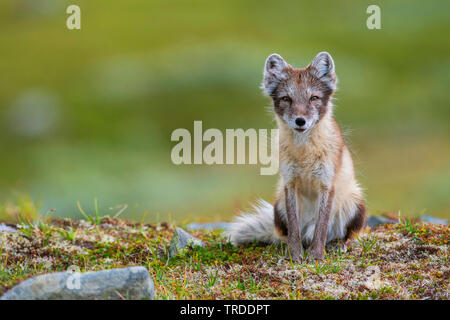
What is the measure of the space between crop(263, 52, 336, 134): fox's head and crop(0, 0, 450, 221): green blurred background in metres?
5.85

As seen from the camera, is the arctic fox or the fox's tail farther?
the fox's tail

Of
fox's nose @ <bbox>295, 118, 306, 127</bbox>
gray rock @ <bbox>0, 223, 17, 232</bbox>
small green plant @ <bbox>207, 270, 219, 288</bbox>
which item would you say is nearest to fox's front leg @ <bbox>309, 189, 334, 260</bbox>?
fox's nose @ <bbox>295, 118, 306, 127</bbox>

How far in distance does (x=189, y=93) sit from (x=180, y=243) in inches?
760

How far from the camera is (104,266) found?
743cm

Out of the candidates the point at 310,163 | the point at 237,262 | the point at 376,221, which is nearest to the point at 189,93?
the point at 376,221

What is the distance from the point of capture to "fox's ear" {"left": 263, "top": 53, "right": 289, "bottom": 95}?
7.82 m

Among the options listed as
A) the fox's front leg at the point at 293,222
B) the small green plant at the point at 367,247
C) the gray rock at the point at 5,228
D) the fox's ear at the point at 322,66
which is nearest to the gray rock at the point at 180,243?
the fox's front leg at the point at 293,222

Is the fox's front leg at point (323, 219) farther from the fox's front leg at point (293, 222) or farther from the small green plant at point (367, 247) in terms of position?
the small green plant at point (367, 247)

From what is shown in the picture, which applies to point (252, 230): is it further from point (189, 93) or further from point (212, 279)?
point (189, 93)

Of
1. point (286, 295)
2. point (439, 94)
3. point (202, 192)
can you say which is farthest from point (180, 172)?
point (286, 295)

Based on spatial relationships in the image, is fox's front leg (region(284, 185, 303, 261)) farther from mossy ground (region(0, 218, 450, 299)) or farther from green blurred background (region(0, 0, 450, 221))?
green blurred background (region(0, 0, 450, 221))

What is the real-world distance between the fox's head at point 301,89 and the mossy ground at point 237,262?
1760 mm
